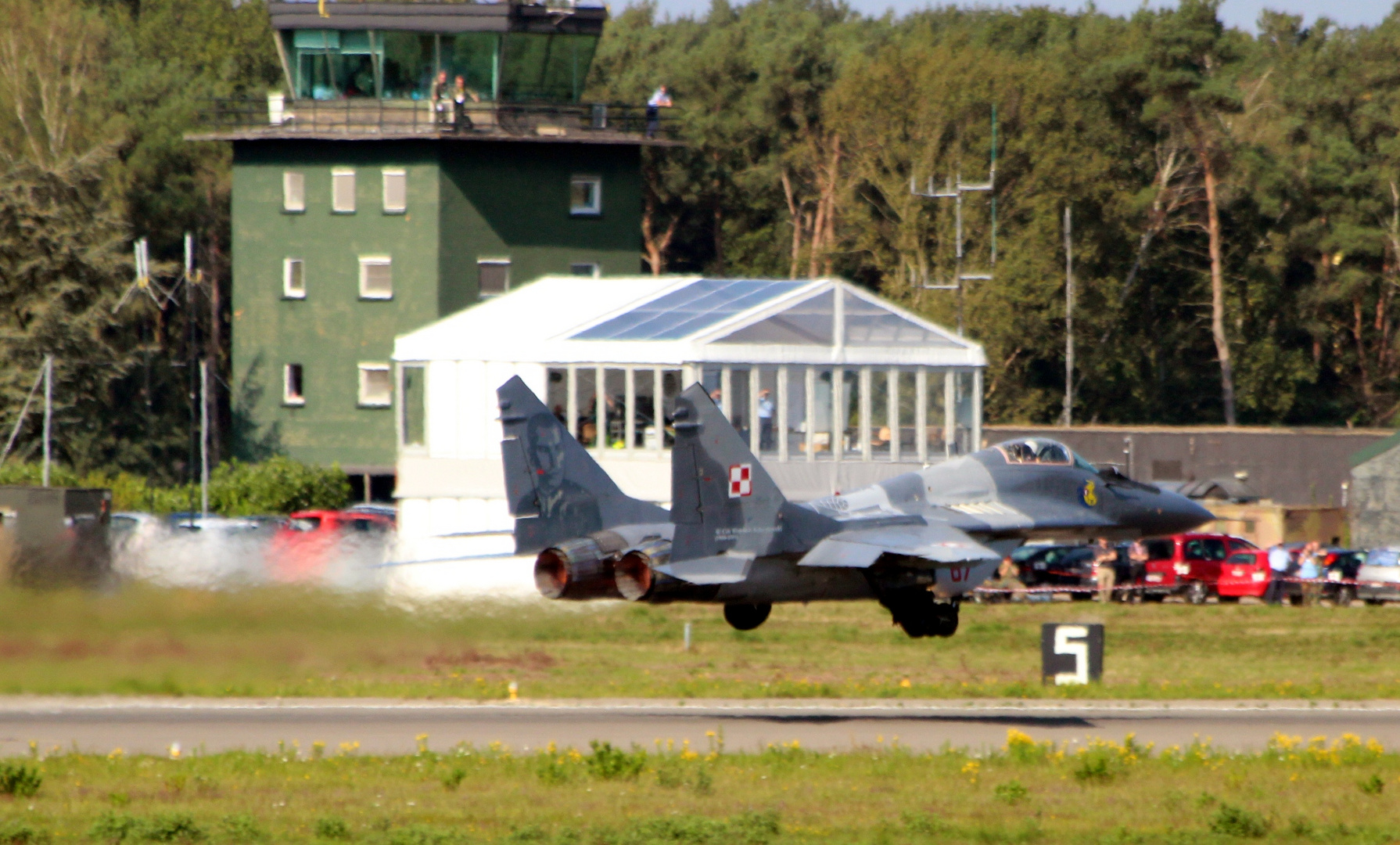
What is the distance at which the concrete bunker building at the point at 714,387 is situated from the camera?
47.0 m

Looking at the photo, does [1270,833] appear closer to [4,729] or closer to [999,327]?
[4,729]

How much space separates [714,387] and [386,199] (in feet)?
94.7

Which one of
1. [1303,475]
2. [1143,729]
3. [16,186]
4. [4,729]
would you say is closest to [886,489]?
[1143,729]

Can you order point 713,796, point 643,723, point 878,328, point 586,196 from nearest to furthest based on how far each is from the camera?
point 713,796, point 643,723, point 878,328, point 586,196

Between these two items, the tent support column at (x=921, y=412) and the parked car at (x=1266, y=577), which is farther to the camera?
the parked car at (x=1266, y=577)

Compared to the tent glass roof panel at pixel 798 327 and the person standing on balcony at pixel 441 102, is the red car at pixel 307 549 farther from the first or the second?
the person standing on balcony at pixel 441 102

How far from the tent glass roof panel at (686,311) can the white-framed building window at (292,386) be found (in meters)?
25.7

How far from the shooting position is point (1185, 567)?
174 ft

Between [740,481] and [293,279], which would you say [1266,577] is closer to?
[740,481]

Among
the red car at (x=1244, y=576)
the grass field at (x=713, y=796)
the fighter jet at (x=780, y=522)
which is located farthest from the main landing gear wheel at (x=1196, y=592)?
the grass field at (x=713, y=796)

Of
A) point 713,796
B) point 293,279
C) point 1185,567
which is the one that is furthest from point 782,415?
point 293,279

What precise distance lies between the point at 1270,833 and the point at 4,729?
764 inches

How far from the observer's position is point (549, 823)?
22.5 m

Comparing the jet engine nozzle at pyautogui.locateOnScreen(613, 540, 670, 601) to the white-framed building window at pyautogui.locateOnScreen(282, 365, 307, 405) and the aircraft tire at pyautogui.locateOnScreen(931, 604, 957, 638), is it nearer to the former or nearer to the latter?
the aircraft tire at pyautogui.locateOnScreen(931, 604, 957, 638)
